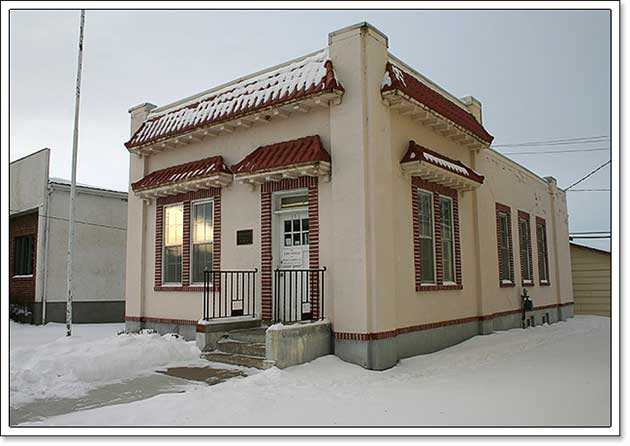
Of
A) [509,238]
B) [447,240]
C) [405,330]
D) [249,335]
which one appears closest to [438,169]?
[447,240]

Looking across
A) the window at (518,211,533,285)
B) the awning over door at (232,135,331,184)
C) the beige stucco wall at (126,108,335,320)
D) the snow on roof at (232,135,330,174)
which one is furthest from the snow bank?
the window at (518,211,533,285)

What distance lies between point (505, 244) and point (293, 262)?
720 centimetres

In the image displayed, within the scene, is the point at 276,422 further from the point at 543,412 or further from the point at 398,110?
the point at 398,110

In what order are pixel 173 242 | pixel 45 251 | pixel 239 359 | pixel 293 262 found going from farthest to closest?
pixel 45 251
pixel 173 242
pixel 293 262
pixel 239 359

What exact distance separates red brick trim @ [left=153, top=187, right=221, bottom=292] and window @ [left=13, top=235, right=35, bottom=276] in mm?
7490

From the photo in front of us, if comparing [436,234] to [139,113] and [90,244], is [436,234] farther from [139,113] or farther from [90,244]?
[90,244]

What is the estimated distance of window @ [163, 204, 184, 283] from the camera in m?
12.1

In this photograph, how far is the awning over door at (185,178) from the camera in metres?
10.9

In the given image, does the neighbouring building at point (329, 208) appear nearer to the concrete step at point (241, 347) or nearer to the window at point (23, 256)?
the concrete step at point (241, 347)

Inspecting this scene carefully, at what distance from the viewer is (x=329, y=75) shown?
9172 millimetres

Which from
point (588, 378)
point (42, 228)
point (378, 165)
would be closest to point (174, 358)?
point (378, 165)

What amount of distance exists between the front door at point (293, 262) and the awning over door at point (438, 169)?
6.96ft

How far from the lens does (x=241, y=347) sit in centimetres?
902
